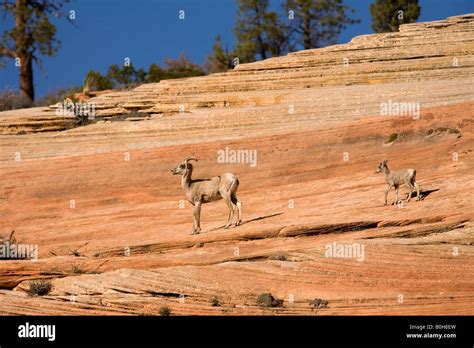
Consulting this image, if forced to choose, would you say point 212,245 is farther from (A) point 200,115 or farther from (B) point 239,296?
(A) point 200,115

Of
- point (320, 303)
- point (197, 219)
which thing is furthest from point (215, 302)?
point (197, 219)

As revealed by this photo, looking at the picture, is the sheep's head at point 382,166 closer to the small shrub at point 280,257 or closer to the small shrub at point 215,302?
the small shrub at point 280,257

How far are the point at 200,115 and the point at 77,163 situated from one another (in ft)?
12.0

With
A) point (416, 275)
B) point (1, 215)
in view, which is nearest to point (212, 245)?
point (416, 275)

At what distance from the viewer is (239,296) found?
75.2 ft

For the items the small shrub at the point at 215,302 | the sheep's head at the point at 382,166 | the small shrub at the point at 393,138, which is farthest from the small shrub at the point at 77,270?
the small shrub at the point at 393,138

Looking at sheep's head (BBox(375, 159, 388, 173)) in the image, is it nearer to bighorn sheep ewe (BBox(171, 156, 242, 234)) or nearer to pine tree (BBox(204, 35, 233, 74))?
bighorn sheep ewe (BBox(171, 156, 242, 234))

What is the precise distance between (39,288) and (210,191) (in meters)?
4.03

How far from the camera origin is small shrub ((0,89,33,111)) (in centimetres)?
4288

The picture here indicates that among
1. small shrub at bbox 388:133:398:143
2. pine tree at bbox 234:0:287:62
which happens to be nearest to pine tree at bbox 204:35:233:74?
pine tree at bbox 234:0:287:62

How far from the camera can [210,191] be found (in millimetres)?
25719

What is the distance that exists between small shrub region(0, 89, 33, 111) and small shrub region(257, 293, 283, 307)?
72.1ft
